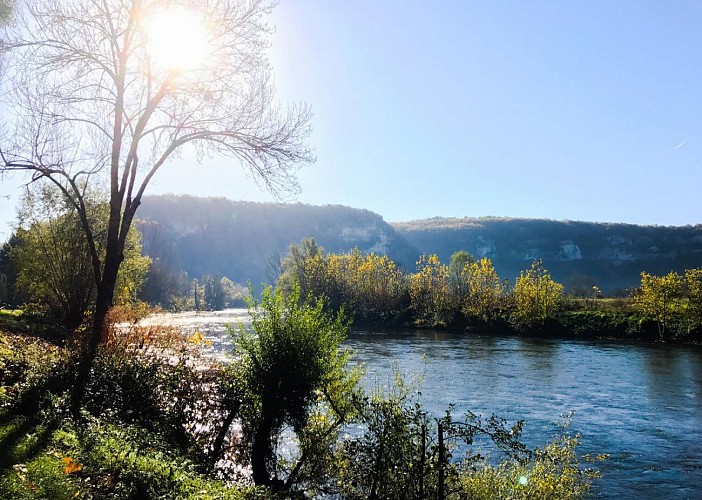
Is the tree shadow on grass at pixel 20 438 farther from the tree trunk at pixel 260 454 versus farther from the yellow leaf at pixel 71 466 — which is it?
the tree trunk at pixel 260 454

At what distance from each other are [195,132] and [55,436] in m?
8.14

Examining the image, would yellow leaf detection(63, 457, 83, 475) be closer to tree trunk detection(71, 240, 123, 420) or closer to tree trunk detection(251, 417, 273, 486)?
tree trunk detection(71, 240, 123, 420)

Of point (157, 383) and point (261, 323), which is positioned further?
point (157, 383)

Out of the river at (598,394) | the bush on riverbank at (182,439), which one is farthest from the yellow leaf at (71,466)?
the river at (598,394)

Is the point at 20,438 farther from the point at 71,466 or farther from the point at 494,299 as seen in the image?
the point at 494,299

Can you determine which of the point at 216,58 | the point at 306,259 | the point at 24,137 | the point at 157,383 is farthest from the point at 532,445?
the point at 306,259

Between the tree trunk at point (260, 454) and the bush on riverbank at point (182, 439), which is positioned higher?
the bush on riverbank at point (182, 439)

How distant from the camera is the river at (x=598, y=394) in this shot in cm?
1239

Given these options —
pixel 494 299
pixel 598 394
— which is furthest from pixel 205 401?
pixel 494 299

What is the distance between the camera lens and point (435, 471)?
7008mm

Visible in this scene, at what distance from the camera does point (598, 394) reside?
21.1m

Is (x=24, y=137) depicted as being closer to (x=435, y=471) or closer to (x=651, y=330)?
(x=435, y=471)

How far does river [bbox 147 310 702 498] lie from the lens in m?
12.4

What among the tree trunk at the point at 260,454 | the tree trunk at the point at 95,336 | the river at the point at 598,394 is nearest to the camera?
the tree trunk at the point at 260,454
